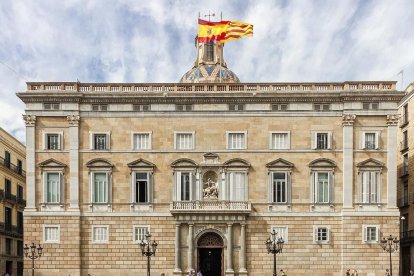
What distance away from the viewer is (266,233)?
130 feet

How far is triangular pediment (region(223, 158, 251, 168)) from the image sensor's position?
39938 millimetres

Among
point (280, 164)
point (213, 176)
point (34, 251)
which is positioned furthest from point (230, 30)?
point (34, 251)

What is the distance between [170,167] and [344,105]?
15.0 meters

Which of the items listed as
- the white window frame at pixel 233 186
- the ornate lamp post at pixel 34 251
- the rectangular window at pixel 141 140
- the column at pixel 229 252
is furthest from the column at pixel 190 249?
the ornate lamp post at pixel 34 251

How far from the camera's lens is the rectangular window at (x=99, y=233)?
131 ft

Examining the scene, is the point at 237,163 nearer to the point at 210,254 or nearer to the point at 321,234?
the point at 210,254

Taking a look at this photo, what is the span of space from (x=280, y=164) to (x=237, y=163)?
136 inches

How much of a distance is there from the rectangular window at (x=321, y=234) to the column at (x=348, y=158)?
2.48 meters

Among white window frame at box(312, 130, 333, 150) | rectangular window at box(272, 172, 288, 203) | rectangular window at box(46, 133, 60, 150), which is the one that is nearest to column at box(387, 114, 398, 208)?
white window frame at box(312, 130, 333, 150)

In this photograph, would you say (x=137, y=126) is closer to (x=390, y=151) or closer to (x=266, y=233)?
(x=266, y=233)

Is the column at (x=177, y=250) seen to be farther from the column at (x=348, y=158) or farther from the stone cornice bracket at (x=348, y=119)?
the stone cornice bracket at (x=348, y=119)

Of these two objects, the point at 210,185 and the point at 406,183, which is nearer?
the point at 210,185

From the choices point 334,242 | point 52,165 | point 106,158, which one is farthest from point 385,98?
point 52,165

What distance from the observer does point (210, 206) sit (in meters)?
39.4
